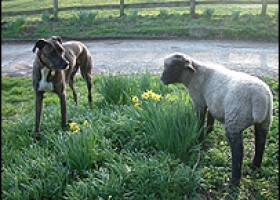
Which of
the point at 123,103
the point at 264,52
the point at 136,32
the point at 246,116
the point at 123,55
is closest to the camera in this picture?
the point at 246,116

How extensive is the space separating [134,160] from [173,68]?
4.39 feet

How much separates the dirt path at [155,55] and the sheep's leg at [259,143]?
161 inches

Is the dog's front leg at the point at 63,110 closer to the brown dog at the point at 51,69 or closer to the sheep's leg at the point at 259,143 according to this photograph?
the brown dog at the point at 51,69

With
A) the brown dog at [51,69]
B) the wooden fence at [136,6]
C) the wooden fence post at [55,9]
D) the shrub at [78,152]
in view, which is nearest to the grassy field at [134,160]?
the shrub at [78,152]

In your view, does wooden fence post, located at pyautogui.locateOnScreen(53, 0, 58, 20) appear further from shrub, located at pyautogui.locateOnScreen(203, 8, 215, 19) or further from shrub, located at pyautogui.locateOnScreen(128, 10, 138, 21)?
shrub, located at pyautogui.locateOnScreen(203, 8, 215, 19)

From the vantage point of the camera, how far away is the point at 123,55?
11.2m

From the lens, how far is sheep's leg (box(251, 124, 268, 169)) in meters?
4.23

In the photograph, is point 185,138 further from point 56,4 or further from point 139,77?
point 56,4

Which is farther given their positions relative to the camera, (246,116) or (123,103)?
(123,103)

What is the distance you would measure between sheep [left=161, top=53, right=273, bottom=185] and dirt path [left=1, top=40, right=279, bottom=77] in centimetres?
381

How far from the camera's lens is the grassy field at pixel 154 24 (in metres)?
12.6

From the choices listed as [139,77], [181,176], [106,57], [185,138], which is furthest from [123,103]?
[106,57]


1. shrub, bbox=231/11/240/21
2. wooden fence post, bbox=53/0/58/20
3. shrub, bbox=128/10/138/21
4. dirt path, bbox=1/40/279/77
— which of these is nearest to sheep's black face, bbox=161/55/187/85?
dirt path, bbox=1/40/279/77

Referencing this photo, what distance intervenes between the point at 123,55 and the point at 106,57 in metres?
0.51
